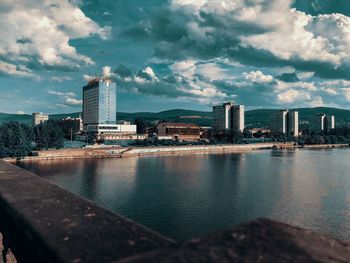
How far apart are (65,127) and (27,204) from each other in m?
147

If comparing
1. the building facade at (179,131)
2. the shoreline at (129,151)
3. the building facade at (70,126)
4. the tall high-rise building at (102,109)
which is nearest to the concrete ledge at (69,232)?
the shoreline at (129,151)

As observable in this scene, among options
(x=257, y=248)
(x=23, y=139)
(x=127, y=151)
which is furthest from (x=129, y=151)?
(x=257, y=248)

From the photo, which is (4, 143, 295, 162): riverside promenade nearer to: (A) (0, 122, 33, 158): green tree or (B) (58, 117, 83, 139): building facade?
(A) (0, 122, 33, 158): green tree

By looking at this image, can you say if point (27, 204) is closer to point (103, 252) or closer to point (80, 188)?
point (103, 252)

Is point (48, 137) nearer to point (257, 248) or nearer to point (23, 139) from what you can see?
point (23, 139)

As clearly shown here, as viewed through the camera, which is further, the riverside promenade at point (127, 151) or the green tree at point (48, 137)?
the green tree at point (48, 137)

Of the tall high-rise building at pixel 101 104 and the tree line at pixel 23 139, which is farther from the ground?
the tall high-rise building at pixel 101 104

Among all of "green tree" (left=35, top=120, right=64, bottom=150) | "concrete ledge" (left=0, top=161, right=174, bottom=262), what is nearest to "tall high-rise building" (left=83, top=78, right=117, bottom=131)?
"green tree" (left=35, top=120, right=64, bottom=150)

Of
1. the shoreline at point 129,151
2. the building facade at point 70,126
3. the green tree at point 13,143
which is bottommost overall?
the shoreline at point 129,151

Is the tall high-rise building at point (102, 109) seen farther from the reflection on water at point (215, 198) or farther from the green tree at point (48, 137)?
the reflection on water at point (215, 198)

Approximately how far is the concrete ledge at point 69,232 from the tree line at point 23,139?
71882mm

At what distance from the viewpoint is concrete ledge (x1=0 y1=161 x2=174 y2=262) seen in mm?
3715

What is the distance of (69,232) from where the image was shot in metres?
4.40

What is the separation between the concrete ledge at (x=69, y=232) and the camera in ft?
12.2
